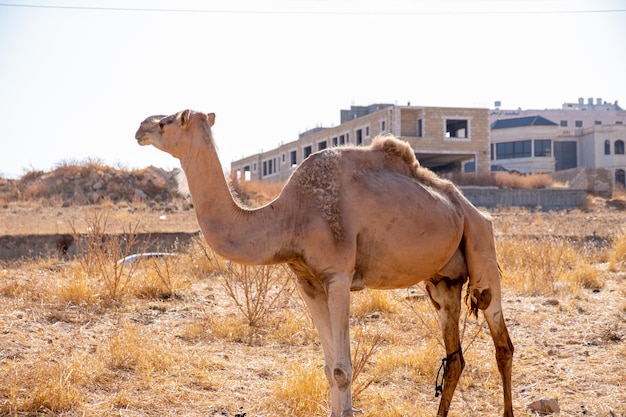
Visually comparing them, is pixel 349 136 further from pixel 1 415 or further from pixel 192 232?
pixel 1 415

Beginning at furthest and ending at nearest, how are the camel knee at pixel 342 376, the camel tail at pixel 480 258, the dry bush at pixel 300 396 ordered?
1. the dry bush at pixel 300 396
2. the camel tail at pixel 480 258
3. the camel knee at pixel 342 376

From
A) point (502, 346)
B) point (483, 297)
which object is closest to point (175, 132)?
point (483, 297)

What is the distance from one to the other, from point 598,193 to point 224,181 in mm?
42082

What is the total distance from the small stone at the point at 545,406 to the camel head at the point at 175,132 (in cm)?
379

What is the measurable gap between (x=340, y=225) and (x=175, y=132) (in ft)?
4.42

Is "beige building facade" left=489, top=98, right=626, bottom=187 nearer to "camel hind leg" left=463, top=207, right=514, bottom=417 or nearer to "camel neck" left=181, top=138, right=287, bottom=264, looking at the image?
"camel hind leg" left=463, top=207, right=514, bottom=417

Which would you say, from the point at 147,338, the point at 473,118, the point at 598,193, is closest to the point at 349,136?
the point at 473,118

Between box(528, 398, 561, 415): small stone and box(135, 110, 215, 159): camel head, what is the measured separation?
12.4 feet

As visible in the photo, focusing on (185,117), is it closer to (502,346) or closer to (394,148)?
(394,148)

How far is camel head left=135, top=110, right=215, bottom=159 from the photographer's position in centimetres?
485

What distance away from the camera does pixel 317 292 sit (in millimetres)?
5168

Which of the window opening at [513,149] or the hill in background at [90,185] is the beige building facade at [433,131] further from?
the window opening at [513,149]

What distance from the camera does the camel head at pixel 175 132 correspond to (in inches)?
191

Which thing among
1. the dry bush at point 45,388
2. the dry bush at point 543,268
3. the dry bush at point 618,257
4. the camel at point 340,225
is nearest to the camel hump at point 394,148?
the camel at point 340,225
